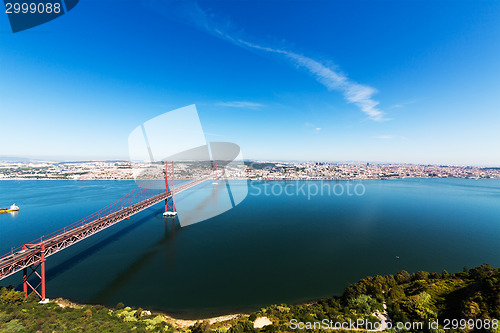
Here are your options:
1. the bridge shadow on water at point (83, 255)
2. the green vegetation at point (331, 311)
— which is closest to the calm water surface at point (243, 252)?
the bridge shadow on water at point (83, 255)

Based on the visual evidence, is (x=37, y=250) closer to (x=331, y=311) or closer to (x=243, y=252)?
(x=243, y=252)

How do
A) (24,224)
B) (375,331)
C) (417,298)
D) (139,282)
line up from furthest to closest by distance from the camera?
1. (24,224)
2. (139,282)
3. (417,298)
4. (375,331)

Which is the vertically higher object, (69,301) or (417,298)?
(417,298)

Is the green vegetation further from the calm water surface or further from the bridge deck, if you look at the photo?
the calm water surface

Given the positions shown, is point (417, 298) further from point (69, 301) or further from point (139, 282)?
point (69, 301)

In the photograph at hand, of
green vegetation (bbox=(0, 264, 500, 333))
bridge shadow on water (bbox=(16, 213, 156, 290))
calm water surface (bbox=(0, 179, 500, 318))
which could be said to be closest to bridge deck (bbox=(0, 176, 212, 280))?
green vegetation (bbox=(0, 264, 500, 333))

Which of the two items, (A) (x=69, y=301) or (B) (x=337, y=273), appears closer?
A: (A) (x=69, y=301)

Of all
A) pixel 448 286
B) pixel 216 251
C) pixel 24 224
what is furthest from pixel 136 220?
pixel 448 286

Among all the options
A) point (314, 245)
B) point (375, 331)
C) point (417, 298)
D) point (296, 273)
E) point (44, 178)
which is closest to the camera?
point (375, 331)
